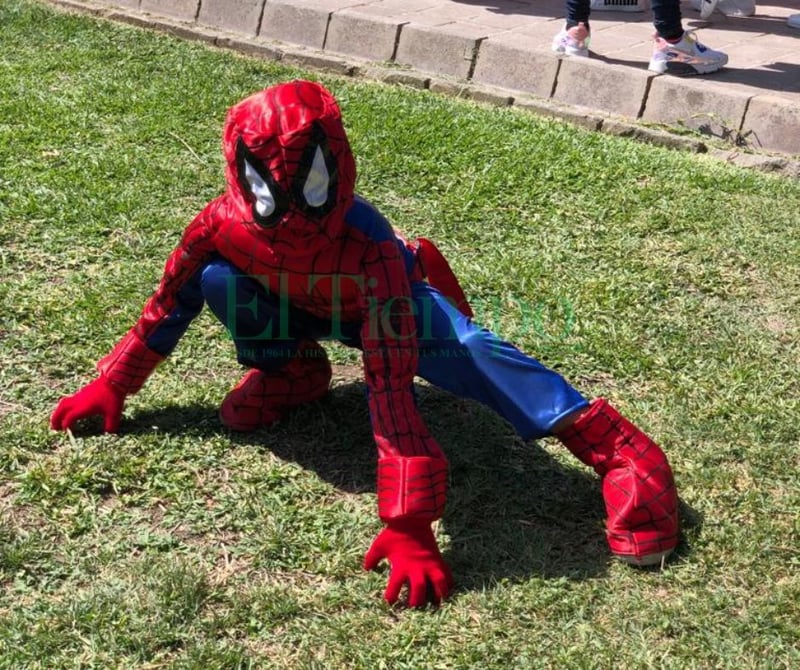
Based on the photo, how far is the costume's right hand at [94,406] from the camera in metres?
3.27

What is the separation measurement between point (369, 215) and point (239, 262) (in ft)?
1.14

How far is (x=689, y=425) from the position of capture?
11.2 ft

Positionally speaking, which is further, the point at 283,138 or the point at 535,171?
the point at 535,171

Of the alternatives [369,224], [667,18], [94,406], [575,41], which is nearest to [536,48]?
[575,41]

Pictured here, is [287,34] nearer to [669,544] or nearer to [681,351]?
[681,351]

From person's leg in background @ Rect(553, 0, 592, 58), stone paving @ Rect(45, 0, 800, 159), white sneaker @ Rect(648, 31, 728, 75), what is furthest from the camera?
person's leg in background @ Rect(553, 0, 592, 58)

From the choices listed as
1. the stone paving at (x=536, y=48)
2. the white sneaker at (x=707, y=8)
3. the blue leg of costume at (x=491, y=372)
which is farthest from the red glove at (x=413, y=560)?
the white sneaker at (x=707, y=8)

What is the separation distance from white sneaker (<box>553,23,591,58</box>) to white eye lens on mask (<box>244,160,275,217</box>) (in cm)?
373

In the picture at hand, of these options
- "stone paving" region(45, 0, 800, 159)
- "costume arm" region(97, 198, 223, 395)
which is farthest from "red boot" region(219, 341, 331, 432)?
"stone paving" region(45, 0, 800, 159)

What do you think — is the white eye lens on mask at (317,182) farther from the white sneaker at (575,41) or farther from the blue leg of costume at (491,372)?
→ the white sneaker at (575,41)

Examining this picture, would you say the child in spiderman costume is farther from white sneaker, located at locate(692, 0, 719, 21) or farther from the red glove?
white sneaker, located at locate(692, 0, 719, 21)

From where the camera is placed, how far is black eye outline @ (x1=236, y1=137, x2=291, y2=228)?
2684mm

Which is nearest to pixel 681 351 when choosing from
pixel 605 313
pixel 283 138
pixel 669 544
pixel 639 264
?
pixel 605 313

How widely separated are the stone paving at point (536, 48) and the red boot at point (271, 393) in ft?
9.33
